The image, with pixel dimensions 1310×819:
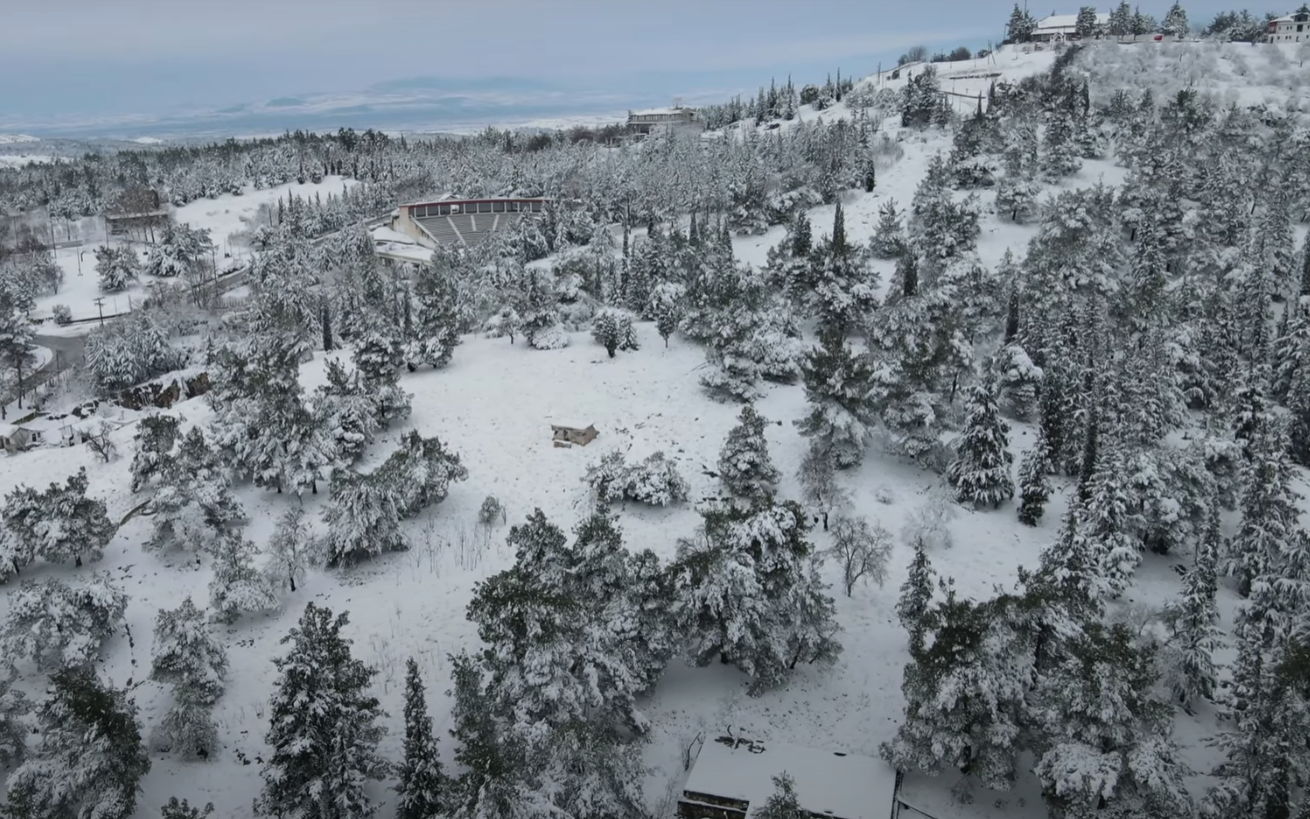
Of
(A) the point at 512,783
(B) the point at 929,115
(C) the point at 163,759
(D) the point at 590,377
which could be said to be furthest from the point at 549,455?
(B) the point at 929,115

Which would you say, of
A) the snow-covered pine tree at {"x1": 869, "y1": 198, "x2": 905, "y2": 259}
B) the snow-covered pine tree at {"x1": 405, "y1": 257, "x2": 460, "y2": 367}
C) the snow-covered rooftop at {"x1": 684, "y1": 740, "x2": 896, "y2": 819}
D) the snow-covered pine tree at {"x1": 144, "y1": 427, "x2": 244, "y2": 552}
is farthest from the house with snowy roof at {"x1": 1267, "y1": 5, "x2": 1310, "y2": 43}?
the snow-covered pine tree at {"x1": 144, "y1": 427, "x2": 244, "y2": 552}

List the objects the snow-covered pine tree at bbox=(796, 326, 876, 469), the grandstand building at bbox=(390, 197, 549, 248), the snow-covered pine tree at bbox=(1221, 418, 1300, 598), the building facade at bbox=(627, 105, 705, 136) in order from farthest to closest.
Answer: the building facade at bbox=(627, 105, 705, 136) → the grandstand building at bbox=(390, 197, 549, 248) → the snow-covered pine tree at bbox=(796, 326, 876, 469) → the snow-covered pine tree at bbox=(1221, 418, 1300, 598)

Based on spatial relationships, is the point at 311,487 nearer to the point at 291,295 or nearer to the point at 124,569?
the point at 124,569

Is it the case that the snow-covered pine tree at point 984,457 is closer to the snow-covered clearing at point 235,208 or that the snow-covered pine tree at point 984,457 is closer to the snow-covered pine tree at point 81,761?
the snow-covered pine tree at point 81,761

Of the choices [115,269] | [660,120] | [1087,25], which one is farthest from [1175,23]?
[115,269]

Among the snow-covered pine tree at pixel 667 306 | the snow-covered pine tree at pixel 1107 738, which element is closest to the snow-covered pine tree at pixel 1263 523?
the snow-covered pine tree at pixel 1107 738

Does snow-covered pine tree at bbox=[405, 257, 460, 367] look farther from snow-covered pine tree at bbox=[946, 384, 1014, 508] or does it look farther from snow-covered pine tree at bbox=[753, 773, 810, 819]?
snow-covered pine tree at bbox=[753, 773, 810, 819]

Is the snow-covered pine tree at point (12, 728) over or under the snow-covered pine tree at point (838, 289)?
under
